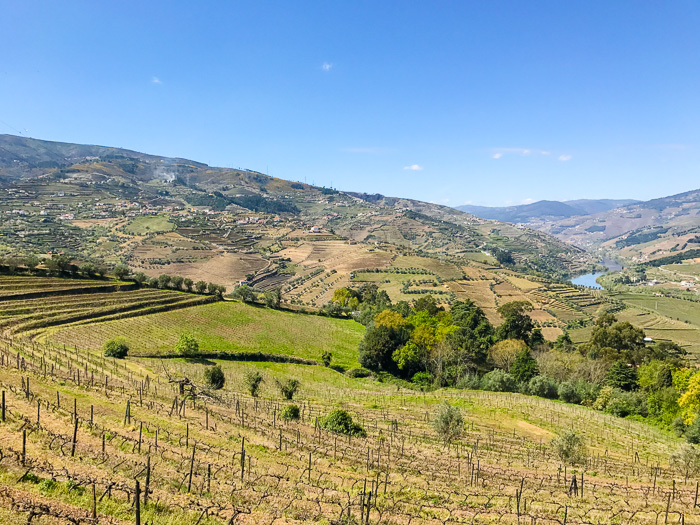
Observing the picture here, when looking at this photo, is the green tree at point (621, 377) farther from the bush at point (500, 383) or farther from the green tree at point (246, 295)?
the green tree at point (246, 295)

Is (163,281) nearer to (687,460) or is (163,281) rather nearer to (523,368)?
(523,368)

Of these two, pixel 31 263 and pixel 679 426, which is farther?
pixel 31 263

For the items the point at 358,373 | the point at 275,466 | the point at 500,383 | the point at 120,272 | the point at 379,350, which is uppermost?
the point at 275,466

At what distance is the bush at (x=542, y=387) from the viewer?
57.2 m

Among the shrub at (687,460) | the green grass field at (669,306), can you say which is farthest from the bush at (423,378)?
the green grass field at (669,306)

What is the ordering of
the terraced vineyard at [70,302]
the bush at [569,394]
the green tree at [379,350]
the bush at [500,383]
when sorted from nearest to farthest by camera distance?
the bush at [569,394], the bush at [500,383], the terraced vineyard at [70,302], the green tree at [379,350]

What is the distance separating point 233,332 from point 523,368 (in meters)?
52.4

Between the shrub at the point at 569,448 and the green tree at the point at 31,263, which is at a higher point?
the green tree at the point at 31,263

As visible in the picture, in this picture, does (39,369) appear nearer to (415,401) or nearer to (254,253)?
(415,401)

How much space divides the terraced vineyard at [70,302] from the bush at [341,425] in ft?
163

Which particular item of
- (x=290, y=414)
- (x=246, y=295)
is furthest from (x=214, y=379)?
(x=246, y=295)

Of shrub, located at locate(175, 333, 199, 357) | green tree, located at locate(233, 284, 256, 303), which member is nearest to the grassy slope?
shrub, located at locate(175, 333, 199, 357)

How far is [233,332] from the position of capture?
76.5 meters

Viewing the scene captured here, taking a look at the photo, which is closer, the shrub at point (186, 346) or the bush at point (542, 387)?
the bush at point (542, 387)
